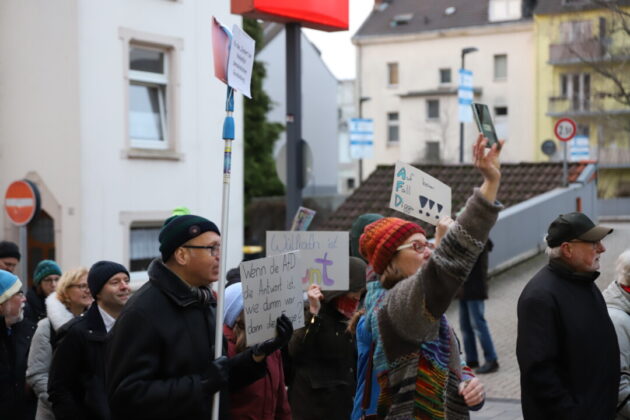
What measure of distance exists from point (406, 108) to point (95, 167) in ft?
139

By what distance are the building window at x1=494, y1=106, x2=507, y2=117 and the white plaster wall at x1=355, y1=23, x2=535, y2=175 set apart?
1.13ft

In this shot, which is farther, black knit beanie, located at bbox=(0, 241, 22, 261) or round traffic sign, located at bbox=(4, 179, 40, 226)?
round traffic sign, located at bbox=(4, 179, 40, 226)

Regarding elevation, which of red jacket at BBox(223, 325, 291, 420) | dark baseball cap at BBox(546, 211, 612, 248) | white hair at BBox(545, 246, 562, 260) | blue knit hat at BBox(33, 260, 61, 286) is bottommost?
red jacket at BBox(223, 325, 291, 420)

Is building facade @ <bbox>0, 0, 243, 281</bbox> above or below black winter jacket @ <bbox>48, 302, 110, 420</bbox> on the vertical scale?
above

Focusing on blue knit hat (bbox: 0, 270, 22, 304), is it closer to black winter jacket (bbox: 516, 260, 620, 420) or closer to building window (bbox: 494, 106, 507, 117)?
black winter jacket (bbox: 516, 260, 620, 420)

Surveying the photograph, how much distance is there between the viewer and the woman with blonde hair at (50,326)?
19.8 ft

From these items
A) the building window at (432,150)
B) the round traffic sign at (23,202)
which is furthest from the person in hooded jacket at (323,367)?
the building window at (432,150)

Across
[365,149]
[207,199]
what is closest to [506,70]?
[365,149]

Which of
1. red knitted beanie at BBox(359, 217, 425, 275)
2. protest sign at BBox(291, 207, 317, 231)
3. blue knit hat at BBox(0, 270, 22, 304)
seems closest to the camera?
red knitted beanie at BBox(359, 217, 425, 275)

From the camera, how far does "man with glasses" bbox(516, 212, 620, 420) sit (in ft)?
15.2

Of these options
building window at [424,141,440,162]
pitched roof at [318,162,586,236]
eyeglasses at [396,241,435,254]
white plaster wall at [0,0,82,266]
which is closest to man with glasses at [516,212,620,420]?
eyeglasses at [396,241,435,254]

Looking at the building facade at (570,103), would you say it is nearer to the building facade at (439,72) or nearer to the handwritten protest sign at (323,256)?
the building facade at (439,72)

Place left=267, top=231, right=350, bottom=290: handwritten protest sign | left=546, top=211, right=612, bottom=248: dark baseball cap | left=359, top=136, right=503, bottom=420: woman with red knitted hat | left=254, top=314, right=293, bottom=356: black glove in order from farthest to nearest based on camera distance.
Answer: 1. left=267, top=231, right=350, bottom=290: handwritten protest sign
2. left=546, top=211, right=612, bottom=248: dark baseball cap
3. left=254, top=314, right=293, bottom=356: black glove
4. left=359, top=136, right=503, bottom=420: woman with red knitted hat

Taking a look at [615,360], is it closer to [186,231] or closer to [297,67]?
[186,231]
